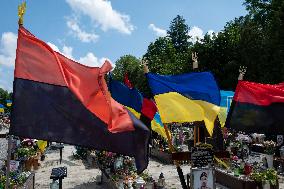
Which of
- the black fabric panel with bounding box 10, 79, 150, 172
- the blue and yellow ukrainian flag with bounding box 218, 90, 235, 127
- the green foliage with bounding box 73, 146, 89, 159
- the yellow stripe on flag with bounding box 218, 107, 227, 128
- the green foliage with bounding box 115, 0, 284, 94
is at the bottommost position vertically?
the green foliage with bounding box 73, 146, 89, 159

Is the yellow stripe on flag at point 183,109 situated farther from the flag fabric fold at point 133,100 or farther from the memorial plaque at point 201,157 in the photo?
the flag fabric fold at point 133,100

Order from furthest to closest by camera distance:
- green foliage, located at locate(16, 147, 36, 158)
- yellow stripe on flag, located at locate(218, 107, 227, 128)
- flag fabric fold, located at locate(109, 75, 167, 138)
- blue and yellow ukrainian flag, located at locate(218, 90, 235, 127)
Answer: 1. green foliage, located at locate(16, 147, 36, 158)
2. flag fabric fold, located at locate(109, 75, 167, 138)
3. blue and yellow ukrainian flag, located at locate(218, 90, 235, 127)
4. yellow stripe on flag, located at locate(218, 107, 227, 128)

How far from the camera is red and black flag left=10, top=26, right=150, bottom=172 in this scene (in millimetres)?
7516

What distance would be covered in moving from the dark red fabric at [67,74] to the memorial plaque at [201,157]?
3631 mm

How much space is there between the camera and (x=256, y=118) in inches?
480

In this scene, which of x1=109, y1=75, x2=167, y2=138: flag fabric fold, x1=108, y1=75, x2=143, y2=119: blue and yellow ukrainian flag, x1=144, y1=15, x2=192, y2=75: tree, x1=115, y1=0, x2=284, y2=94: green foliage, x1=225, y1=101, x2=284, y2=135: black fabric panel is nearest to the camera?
x1=225, y1=101, x2=284, y2=135: black fabric panel

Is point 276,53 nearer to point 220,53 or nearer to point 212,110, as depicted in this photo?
point 220,53

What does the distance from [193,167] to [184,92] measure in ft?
6.79

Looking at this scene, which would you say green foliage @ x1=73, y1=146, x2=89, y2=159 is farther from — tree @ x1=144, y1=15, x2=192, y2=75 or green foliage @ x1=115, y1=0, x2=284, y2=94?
tree @ x1=144, y1=15, x2=192, y2=75

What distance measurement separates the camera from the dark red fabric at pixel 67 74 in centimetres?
779

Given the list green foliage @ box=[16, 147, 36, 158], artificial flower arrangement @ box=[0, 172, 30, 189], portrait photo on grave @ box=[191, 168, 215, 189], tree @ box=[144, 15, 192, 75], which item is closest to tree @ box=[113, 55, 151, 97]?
tree @ box=[144, 15, 192, 75]

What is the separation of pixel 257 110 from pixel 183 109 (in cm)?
241

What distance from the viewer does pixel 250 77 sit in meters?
42.3

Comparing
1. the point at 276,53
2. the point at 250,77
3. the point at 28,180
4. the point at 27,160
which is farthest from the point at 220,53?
the point at 28,180
